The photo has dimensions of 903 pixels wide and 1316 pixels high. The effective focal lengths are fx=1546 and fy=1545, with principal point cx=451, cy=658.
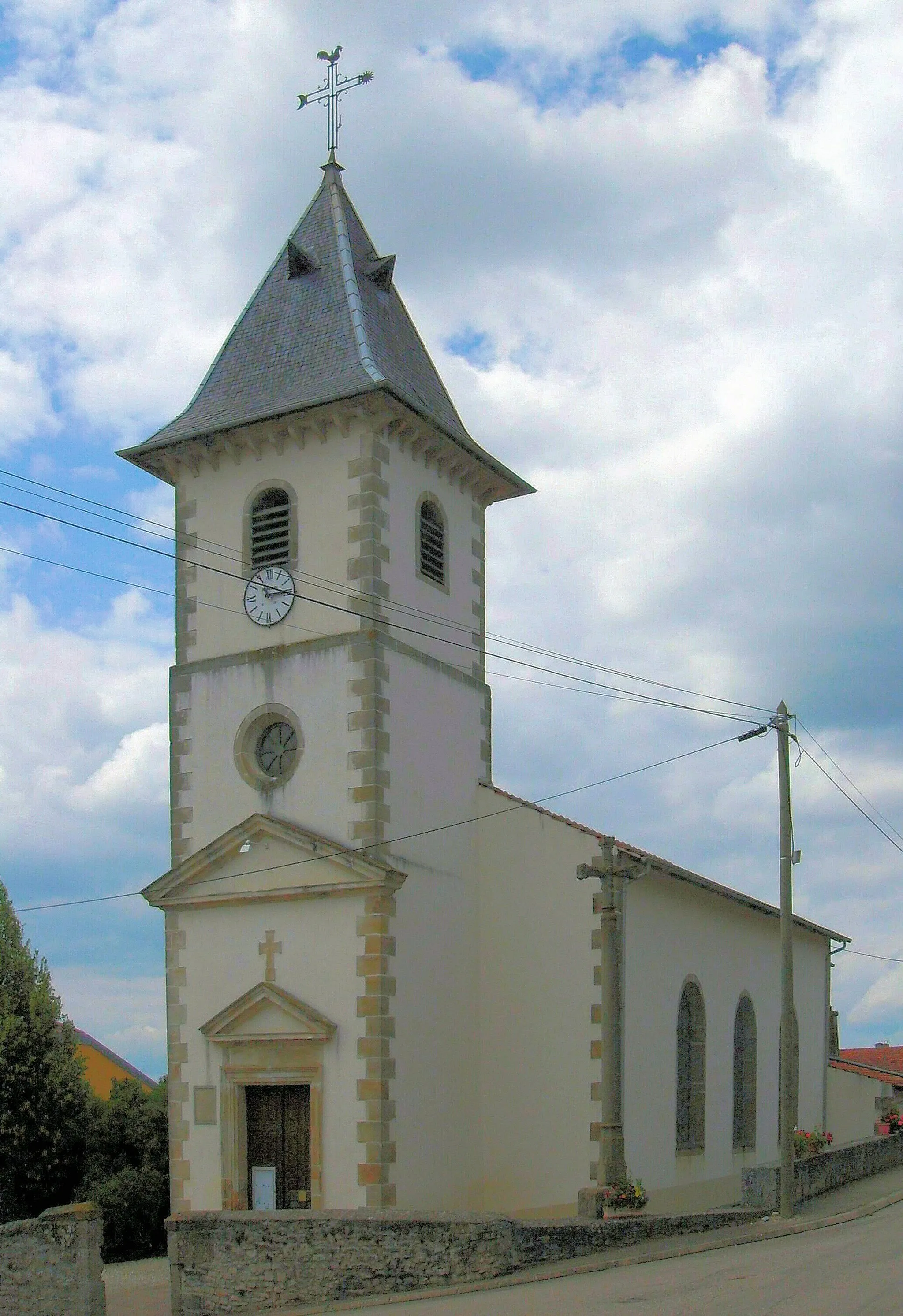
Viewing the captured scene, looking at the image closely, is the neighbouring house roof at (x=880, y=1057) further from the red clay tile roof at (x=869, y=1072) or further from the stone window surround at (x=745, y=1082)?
the stone window surround at (x=745, y=1082)

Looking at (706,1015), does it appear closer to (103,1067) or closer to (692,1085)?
(692,1085)

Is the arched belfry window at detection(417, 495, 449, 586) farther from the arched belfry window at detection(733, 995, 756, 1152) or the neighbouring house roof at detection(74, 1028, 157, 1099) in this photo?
the neighbouring house roof at detection(74, 1028, 157, 1099)

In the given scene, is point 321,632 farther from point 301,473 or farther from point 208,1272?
point 208,1272

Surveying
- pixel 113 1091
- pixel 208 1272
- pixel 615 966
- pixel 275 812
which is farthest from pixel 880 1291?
pixel 113 1091

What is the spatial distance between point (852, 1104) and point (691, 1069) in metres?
11.1

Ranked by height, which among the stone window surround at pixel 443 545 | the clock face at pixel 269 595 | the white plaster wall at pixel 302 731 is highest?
the stone window surround at pixel 443 545

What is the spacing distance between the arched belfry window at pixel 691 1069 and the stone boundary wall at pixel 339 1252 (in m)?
6.95

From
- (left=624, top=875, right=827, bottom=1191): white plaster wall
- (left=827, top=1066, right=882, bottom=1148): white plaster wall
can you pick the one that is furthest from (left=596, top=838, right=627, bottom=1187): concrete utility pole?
(left=827, top=1066, right=882, bottom=1148): white plaster wall

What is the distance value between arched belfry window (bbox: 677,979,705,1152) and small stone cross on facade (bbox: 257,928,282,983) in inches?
258

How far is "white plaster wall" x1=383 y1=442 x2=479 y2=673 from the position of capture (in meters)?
21.2

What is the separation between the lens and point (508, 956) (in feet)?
69.3

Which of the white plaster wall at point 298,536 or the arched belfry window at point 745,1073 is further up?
the white plaster wall at point 298,536

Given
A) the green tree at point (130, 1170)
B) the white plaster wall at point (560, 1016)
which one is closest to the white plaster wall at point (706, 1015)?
the white plaster wall at point (560, 1016)

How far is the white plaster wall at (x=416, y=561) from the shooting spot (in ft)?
69.5
